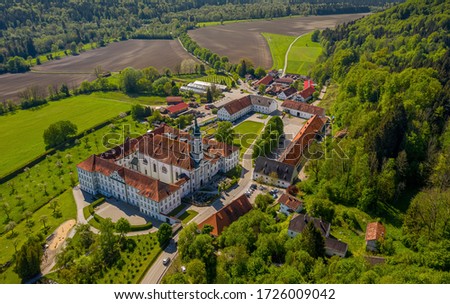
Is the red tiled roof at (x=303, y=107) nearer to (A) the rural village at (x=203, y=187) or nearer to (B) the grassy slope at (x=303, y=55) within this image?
(A) the rural village at (x=203, y=187)

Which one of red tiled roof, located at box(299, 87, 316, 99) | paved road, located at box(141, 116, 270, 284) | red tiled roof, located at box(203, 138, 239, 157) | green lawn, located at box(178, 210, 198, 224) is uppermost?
red tiled roof, located at box(203, 138, 239, 157)

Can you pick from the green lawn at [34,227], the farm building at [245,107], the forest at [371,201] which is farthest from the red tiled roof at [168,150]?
the farm building at [245,107]

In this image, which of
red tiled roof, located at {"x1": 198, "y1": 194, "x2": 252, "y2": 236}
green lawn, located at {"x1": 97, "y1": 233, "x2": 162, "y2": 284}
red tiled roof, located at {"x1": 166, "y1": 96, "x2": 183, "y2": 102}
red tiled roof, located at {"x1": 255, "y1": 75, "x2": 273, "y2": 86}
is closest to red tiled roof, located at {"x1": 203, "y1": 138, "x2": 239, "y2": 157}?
red tiled roof, located at {"x1": 198, "y1": 194, "x2": 252, "y2": 236}

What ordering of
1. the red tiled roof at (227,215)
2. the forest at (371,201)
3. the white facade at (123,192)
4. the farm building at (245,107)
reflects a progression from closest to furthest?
1. the forest at (371,201)
2. the red tiled roof at (227,215)
3. the white facade at (123,192)
4. the farm building at (245,107)

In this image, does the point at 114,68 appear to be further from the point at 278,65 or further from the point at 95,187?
the point at 95,187

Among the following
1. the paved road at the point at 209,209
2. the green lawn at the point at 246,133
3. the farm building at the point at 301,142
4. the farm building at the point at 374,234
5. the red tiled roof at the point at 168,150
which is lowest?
the green lawn at the point at 246,133

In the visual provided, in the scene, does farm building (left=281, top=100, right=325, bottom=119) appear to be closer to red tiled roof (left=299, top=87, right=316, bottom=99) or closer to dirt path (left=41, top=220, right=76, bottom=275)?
red tiled roof (left=299, top=87, right=316, bottom=99)

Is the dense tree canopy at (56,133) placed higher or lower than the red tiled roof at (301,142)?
lower
